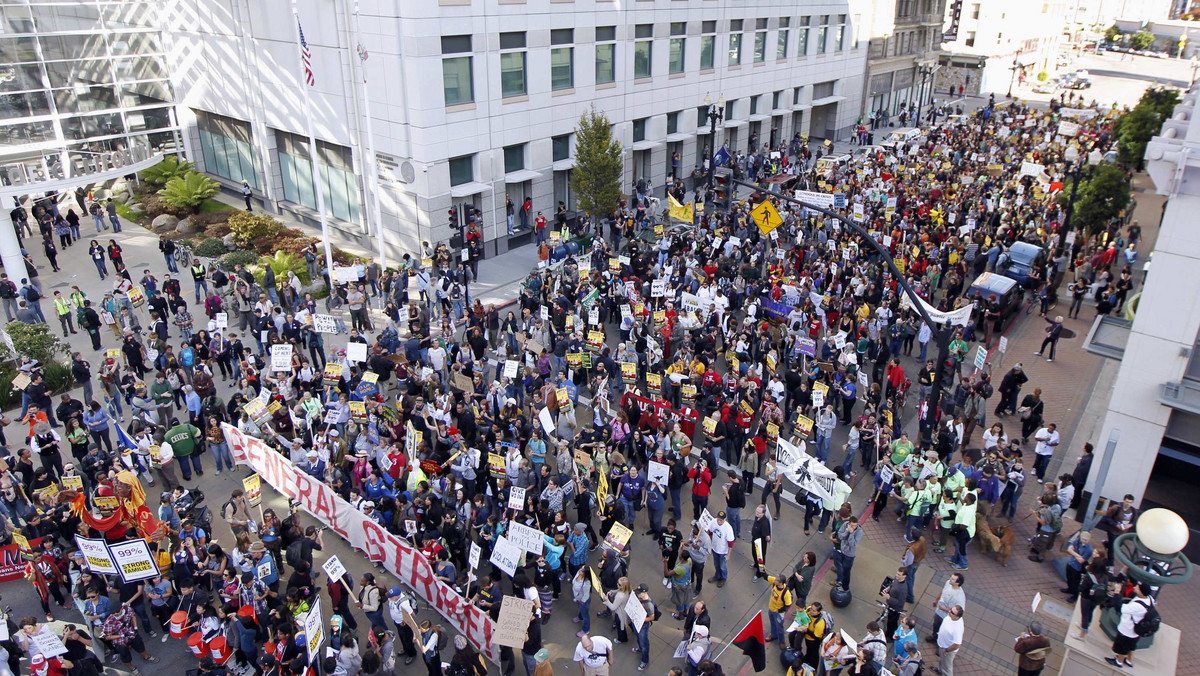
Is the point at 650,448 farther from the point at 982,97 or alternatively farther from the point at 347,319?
the point at 982,97

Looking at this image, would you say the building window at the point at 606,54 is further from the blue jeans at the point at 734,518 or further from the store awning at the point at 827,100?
the blue jeans at the point at 734,518

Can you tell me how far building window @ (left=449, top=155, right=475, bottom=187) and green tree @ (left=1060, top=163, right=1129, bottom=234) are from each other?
23.1m

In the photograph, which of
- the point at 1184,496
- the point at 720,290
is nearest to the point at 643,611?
the point at 1184,496

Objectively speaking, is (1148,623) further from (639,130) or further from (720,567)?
(639,130)

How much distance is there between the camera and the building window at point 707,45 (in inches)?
1593

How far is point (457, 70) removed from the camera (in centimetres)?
2872

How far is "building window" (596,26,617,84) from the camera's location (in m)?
34.2

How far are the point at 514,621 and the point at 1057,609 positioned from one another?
9.88 m

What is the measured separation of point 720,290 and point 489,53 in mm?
13082

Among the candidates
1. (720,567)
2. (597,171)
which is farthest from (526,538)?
(597,171)

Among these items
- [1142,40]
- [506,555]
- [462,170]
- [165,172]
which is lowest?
[506,555]

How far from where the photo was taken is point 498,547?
13.1m

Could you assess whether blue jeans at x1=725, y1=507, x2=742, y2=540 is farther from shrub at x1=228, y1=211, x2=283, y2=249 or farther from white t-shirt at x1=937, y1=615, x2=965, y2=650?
shrub at x1=228, y1=211, x2=283, y2=249

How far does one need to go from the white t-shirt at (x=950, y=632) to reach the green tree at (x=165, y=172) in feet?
122
